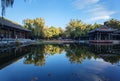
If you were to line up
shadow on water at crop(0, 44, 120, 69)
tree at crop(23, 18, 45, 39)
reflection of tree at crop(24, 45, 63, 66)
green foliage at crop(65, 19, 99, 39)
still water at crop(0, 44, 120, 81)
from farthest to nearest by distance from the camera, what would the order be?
1. green foliage at crop(65, 19, 99, 39)
2. tree at crop(23, 18, 45, 39)
3. shadow on water at crop(0, 44, 120, 69)
4. reflection of tree at crop(24, 45, 63, 66)
5. still water at crop(0, 44, 120, 81)

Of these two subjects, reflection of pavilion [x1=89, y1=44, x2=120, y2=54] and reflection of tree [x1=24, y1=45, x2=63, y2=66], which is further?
reflection of pavilion [x1=89, y1=44, x2=120, y2=54]

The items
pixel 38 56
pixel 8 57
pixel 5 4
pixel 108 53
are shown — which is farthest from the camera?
pixel 108 53

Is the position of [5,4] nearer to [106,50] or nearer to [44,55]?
[44,55]

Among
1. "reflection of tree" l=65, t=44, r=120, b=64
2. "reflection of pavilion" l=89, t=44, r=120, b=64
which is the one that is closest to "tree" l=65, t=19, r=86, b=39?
"reflection of pavilion" l=89, t=44, r=120, b=64

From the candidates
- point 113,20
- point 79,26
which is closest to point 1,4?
point 79,26

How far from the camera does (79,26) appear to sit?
9044 centimetres

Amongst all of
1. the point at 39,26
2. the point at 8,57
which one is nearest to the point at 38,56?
the point at 8,57

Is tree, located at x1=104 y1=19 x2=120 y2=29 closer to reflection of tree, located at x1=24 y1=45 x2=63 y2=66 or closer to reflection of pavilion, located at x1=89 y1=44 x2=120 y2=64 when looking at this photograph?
reflection of pavilion, located at x1=89 y1=44 x2=120 y2=64

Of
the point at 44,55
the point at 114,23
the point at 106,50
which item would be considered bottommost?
the point at 106,50

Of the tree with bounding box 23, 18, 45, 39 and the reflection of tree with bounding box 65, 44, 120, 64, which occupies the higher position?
the tree with bounding box 23, 18, 45, 39

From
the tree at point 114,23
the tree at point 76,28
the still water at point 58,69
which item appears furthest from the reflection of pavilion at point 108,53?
the tree at point 114,23

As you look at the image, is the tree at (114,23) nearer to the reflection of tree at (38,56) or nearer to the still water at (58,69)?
the reflection of tree at (38,56)

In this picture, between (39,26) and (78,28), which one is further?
(78,28)

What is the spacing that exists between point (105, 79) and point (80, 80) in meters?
1.13
